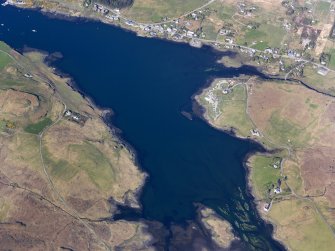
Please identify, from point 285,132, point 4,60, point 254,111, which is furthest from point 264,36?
point 4,60

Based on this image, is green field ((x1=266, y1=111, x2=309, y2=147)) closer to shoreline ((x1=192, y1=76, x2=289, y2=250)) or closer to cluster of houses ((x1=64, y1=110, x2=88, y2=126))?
shoreline ((x1=192, y1=76, x2=289, y2=250))

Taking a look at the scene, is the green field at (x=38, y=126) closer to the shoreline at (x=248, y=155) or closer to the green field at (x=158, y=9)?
the shoreline at (x=248, y=155)

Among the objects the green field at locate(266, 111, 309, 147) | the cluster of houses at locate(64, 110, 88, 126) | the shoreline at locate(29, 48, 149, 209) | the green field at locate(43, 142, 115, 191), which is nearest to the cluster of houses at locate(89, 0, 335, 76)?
the green field at locate(266, 111, 309, 147)

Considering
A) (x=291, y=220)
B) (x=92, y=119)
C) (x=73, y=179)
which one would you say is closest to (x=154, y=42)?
(x=92, y=119)

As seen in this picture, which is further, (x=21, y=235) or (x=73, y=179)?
(x=73, y=179)

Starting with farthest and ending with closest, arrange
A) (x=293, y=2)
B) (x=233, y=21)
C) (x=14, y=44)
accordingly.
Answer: (x=293, y=2), (x=233, y=21), (x=14, y=44)

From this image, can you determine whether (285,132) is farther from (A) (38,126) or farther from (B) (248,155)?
(A) (38,126)

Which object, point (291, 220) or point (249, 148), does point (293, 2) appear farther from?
point (291, 220)

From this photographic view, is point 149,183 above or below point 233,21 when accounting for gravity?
below
